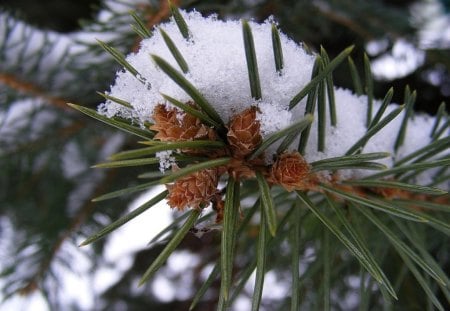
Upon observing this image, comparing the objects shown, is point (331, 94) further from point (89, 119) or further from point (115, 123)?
point (89, 119)

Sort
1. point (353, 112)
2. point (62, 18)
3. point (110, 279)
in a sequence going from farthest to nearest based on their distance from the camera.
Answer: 1. point (110, 279)
2. point (62, 18)
3. point (353, 112)

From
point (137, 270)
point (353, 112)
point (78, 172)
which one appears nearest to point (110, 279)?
point (137, 270)

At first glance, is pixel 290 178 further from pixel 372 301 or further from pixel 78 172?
pixel 78 172

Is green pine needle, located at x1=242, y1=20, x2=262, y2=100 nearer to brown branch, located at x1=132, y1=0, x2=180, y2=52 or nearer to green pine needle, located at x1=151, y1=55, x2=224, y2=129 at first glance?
green pine needle, located at x1=151, y1=55, x2=224, y2=129

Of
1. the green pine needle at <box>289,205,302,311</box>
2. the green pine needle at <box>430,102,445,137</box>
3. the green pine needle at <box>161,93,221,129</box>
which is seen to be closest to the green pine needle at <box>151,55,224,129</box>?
the green pine needle at <box>161,93,221,129</box>

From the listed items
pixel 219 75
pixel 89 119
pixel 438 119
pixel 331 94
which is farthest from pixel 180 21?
pixel 89 119

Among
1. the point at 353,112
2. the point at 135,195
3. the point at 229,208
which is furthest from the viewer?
the point at 135,195

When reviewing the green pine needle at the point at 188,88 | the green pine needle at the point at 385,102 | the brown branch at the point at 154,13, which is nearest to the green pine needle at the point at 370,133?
the green pine needle at the point at 385,102
